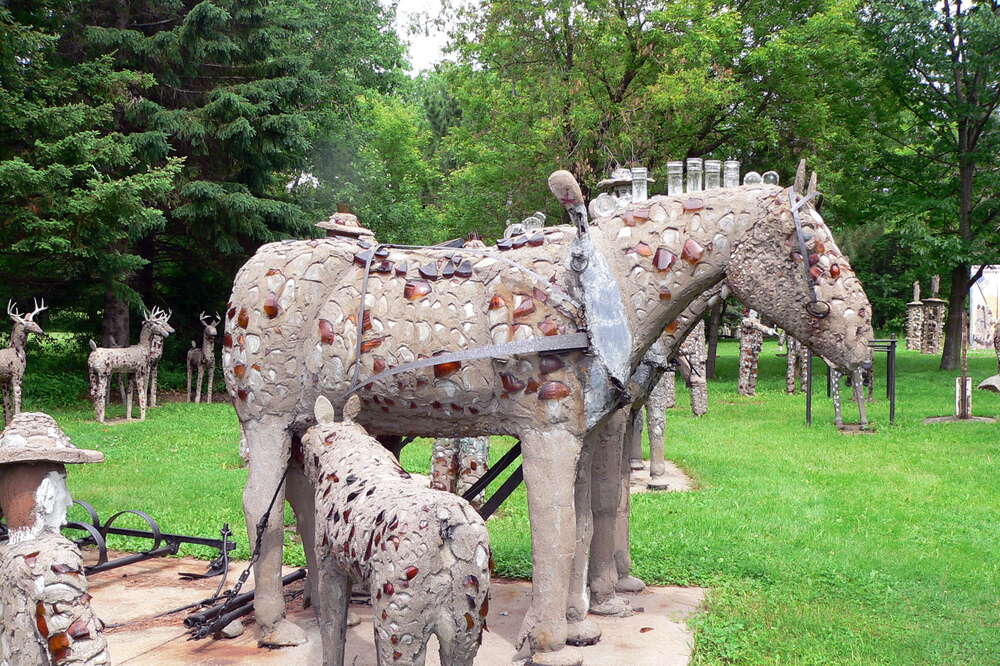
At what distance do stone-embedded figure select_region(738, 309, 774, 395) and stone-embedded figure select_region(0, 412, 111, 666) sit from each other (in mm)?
19070

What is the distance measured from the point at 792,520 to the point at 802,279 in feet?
18.0

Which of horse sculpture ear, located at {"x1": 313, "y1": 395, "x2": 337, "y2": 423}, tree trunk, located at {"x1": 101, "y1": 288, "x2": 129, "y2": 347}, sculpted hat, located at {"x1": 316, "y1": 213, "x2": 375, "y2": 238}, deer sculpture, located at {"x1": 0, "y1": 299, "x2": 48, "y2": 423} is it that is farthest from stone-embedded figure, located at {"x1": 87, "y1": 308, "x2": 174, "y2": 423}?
horse sculpture ear, located at {"x1": 313, "y1": 395, "x2": 337, "y2": 423}

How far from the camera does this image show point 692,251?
13.9 ft

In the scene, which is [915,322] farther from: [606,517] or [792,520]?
[606,517]

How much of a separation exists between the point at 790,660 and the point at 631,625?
3.00 ft

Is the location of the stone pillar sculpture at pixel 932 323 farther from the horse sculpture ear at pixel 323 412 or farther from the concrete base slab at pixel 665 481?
the horse sculpture ear at pixel 323 412

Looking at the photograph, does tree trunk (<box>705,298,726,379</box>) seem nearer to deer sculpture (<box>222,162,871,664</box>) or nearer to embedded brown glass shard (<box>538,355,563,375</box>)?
deer sculpture (<box>222,162,871,664</box>)

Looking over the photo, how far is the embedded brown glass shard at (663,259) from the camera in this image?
4.26m

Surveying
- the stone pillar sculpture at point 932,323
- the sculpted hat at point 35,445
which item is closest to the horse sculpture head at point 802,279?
the sculpted hat at point 35,445

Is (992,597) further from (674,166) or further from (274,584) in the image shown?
(274,584)

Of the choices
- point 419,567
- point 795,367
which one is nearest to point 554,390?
point 419,567

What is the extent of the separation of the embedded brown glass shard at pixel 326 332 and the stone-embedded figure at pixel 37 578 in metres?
1.80

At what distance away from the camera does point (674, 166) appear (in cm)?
496

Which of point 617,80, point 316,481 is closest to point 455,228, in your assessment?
point 617,80
